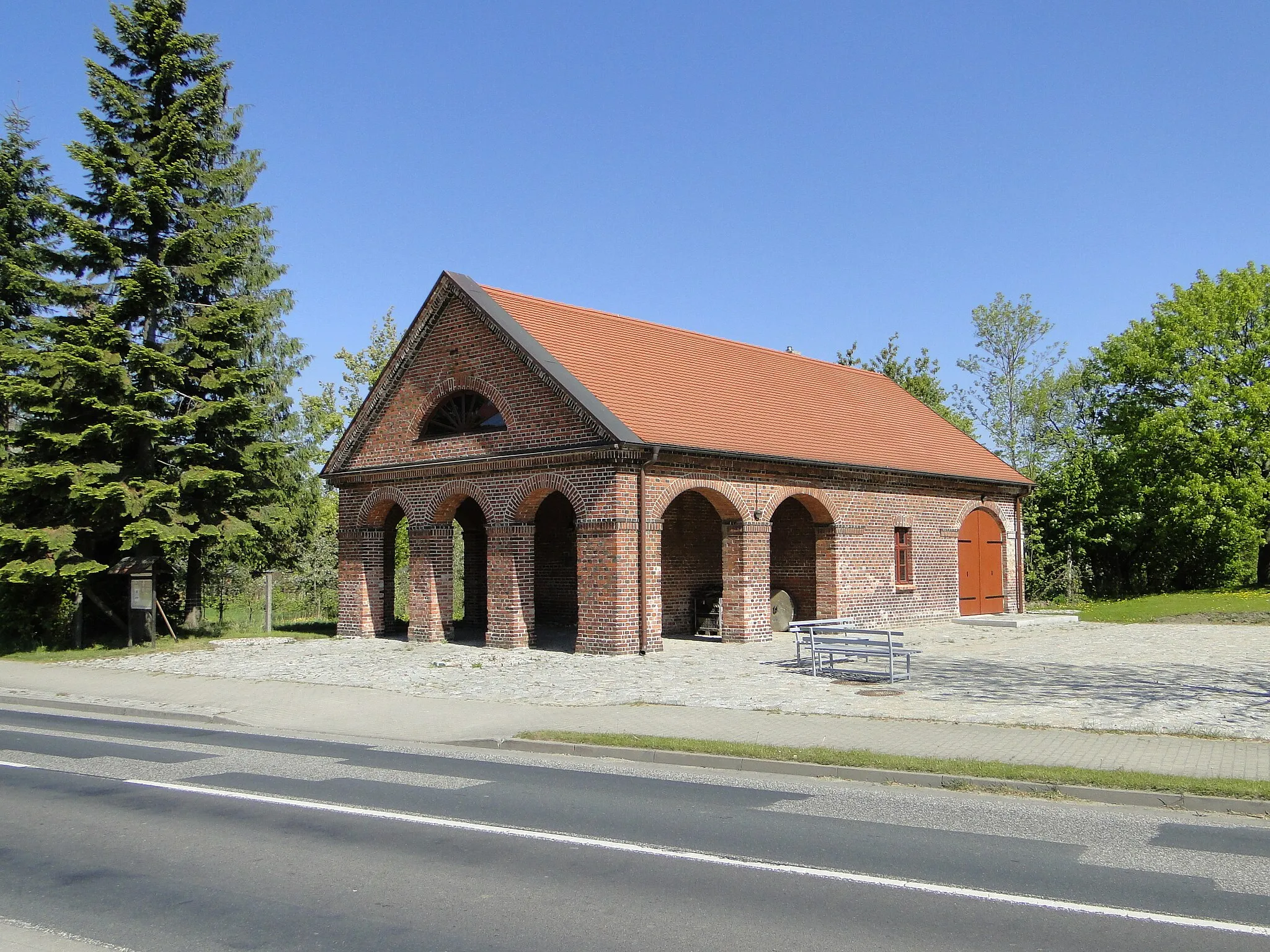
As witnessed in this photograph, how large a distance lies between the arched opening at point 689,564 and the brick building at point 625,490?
5cm

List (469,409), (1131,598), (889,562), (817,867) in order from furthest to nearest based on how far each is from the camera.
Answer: (1131,598) → (889,562) → (469,409) → (817,867)

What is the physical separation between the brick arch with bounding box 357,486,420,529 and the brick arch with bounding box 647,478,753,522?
5.96 meters

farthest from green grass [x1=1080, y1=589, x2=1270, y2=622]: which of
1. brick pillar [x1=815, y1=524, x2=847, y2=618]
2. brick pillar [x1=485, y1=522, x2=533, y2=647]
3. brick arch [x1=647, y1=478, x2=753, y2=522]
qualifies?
brick pillar [x1=485, y1=522, x2=533, y2=647]

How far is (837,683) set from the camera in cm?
1490

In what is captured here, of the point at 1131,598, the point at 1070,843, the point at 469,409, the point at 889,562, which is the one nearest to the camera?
the point at 1070,843

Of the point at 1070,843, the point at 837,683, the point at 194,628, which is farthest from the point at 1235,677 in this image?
the point at 194,628

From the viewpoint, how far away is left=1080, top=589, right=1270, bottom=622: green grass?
28578 millimetres

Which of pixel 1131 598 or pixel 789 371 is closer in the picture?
pixel 789 371

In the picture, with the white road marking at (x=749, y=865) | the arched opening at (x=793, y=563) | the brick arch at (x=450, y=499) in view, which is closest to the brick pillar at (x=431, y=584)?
the brick arch at (x=450, y=499)

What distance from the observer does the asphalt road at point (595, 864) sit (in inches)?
204

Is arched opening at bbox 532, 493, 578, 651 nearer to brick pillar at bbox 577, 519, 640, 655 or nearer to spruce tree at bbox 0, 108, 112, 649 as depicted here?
brick pillar at bbox 577, 519, 640, 655

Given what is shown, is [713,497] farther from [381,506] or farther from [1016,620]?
[1016,620]

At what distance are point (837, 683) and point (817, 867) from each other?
28.7 feet

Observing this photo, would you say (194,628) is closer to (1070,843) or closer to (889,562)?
(889,562)
